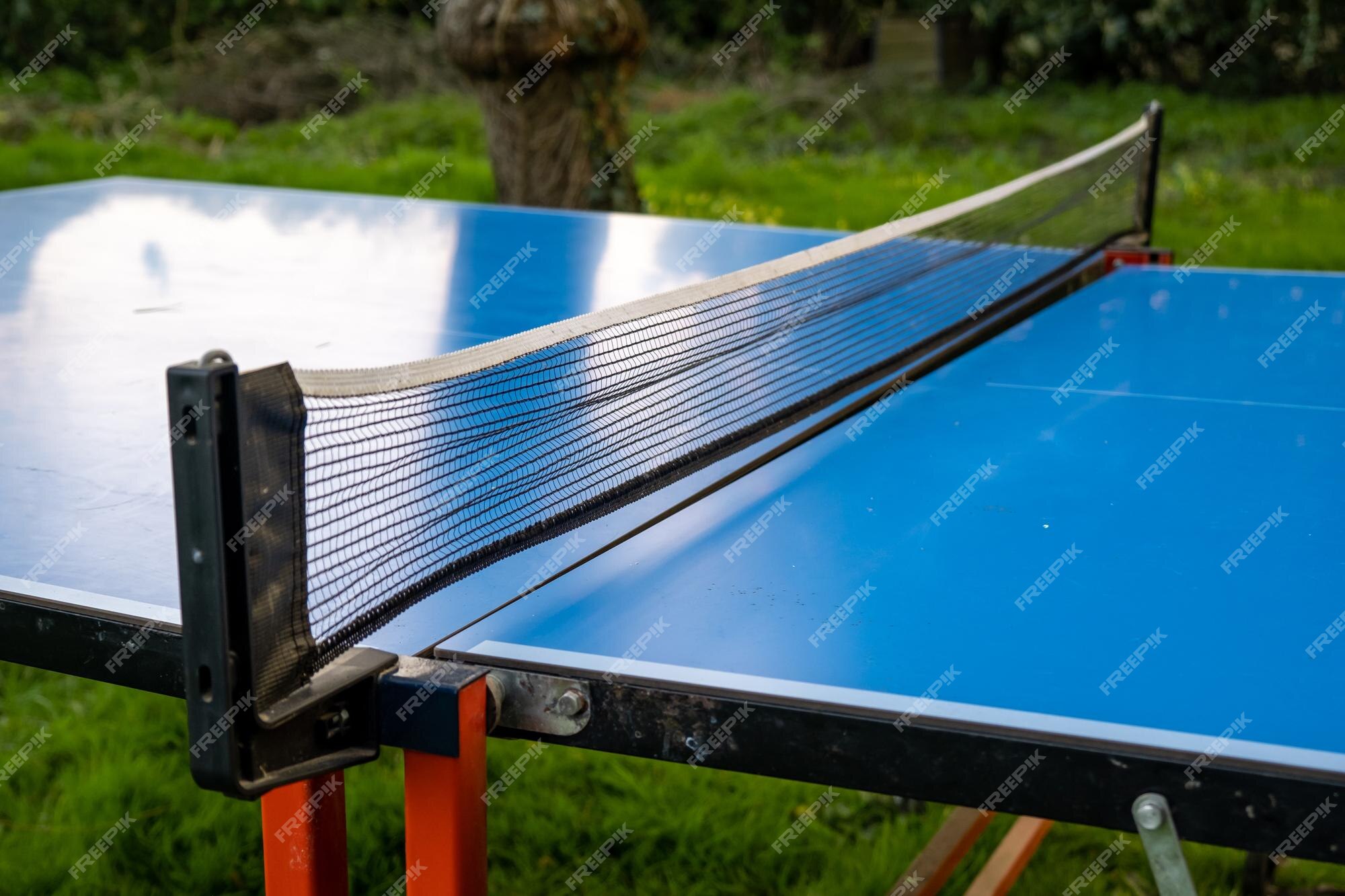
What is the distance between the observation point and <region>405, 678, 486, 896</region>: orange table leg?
1529 mm

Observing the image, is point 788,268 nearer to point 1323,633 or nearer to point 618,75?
point 1323,633

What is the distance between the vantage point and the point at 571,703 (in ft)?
5.21

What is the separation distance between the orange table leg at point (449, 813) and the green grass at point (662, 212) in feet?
5.49

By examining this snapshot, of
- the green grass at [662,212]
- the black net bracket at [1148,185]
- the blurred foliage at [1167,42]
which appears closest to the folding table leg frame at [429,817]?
the green grass at [662,212]

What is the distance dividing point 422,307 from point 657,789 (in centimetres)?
137

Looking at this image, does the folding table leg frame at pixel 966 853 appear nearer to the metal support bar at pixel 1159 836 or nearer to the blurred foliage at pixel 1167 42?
the metal support bar at pixel 1159 836

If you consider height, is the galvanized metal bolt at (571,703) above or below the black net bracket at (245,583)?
below

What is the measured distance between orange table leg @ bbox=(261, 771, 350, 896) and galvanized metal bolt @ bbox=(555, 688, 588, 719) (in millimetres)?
259

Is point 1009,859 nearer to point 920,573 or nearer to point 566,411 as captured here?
point 920,573

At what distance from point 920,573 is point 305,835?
86cm

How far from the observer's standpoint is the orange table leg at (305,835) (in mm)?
1606

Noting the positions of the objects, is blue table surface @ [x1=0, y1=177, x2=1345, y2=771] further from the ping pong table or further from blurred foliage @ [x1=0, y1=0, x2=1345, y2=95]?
blurred foliage @ [x1=0, y1=0, x2=1345, y2=95]

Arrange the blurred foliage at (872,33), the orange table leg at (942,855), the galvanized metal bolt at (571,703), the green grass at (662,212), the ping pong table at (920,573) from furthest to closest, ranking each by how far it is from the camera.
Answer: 1. the blurred foliage at (872,33)
2. the green grass at (662,212)
3. the orange table leg at (942,855)
4. the galvanized metal bolt at (571,703)
5. the ping pong table at (920,573)

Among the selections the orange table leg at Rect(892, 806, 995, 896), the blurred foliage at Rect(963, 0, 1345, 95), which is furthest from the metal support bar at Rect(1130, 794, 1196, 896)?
the blurred foliage at Rect(963, 0, 1345, 95)
